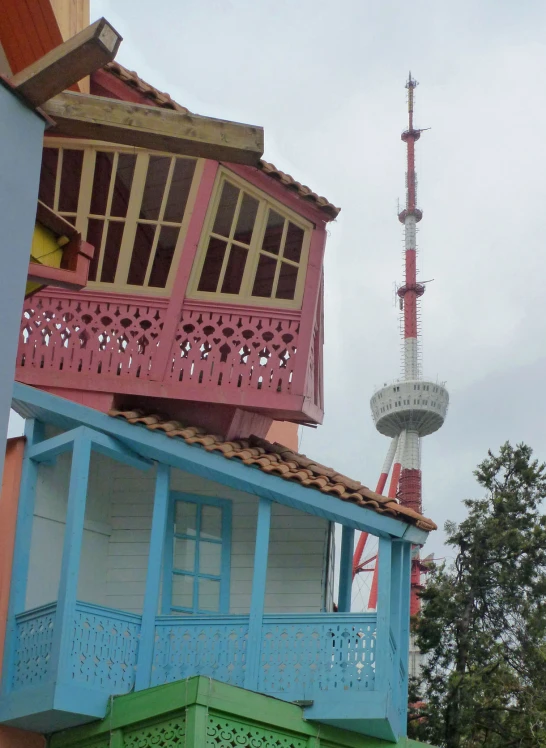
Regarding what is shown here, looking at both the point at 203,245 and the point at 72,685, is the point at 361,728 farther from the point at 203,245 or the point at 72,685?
the point at 203,245

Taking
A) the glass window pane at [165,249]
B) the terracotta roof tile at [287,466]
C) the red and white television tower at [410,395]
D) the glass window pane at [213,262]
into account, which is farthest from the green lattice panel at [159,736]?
the red and white television tower at [410,395]

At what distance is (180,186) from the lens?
13477 mm

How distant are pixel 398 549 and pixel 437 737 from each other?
4103 mm

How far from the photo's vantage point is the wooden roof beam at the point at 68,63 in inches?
244

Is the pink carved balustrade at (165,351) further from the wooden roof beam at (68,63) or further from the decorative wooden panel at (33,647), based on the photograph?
the wooden roof beam at (68,63)

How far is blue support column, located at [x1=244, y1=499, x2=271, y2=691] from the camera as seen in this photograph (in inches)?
433

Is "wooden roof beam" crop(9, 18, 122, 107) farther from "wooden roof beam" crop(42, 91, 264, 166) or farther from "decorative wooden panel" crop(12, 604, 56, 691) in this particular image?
"decorative wooden panel" crop(12, 604, 56, 691)

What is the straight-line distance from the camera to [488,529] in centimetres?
1619

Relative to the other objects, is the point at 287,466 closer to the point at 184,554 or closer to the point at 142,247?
the point at 184,554

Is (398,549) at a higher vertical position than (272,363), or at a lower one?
lower

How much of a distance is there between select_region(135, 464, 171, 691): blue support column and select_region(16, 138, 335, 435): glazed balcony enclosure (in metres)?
0.95

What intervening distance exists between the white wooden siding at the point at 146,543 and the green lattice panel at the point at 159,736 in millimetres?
2182

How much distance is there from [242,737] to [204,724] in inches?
17.8

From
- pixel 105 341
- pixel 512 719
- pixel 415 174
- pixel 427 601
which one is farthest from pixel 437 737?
pixel 415 174
